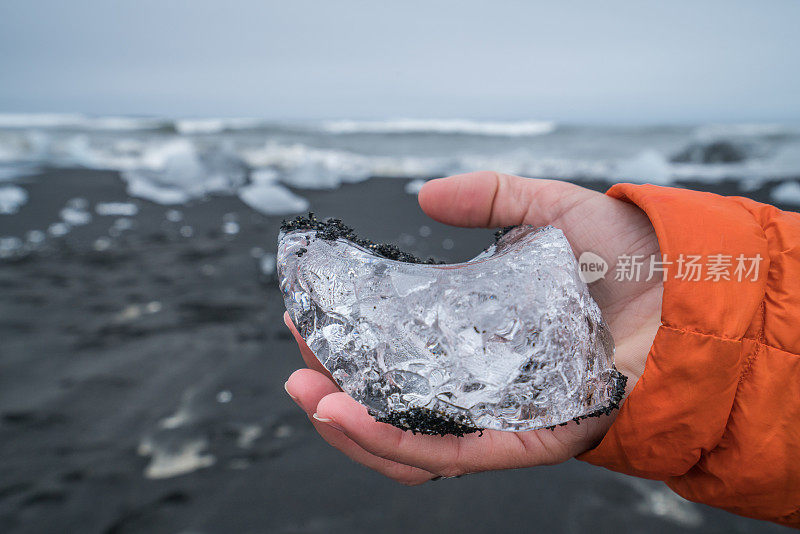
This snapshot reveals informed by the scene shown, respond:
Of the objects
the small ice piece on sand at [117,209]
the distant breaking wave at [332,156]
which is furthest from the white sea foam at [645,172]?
the small ice piece on sand at [117,209]

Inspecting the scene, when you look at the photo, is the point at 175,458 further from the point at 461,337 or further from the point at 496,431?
the point at 461,337

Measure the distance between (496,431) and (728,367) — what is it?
0.78 metres

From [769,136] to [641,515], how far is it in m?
A: 14.4

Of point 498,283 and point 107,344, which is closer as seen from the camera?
point 498,283

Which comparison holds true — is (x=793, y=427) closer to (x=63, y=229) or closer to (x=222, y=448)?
(x=222, y=448)

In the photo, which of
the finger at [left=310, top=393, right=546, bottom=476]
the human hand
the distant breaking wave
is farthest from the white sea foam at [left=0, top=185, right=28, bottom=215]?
the finger at [left=310, top=393, right=546, bottom=476]

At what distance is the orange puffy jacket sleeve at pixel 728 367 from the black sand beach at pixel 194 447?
892 mm

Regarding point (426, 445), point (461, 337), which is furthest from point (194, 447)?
point (461, 337)

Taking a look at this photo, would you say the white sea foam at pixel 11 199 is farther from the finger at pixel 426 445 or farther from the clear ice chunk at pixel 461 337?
the finger at pixel 426 445

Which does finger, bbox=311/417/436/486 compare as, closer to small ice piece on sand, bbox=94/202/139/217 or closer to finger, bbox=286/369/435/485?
finger, bbox=286/369/435/485

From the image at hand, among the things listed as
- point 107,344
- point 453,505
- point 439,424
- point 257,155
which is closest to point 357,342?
point 439,424

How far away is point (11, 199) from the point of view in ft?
22.8

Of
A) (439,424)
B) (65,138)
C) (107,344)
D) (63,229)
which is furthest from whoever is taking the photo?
(65,138)

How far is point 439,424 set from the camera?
1414mm
